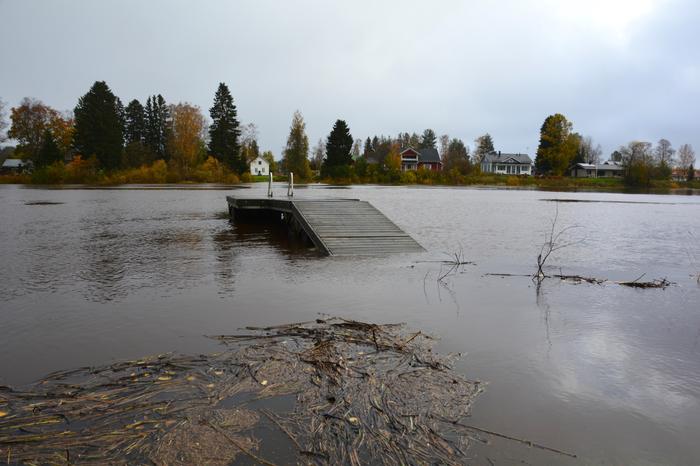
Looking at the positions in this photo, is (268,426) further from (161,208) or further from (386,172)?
(386,172)

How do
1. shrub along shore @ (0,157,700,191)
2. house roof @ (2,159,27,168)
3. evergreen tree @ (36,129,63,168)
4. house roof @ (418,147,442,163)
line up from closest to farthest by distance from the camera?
shrub along shore @ (0,157,700,191) → evergreen tree @ (36,129,63,168) → house roof @ (2,159,27,168) → house roof @ (418,147,442,163)

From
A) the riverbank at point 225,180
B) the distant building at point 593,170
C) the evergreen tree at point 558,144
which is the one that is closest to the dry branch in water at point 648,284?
the riverbank at point 225,180

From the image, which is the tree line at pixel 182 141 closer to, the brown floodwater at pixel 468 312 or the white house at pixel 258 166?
the white house at pixel 258 166

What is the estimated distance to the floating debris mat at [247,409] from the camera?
3.85 m

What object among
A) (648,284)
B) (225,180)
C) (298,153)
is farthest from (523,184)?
(648,284)

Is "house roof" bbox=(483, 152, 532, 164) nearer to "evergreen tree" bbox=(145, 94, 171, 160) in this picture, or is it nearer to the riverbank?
the riverbank

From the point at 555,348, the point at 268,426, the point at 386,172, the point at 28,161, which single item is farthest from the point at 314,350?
the point at 28,161

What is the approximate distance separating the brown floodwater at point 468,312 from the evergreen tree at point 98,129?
54574 mm

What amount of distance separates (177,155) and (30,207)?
1973 inches

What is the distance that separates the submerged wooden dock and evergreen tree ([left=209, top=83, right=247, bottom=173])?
5733cm

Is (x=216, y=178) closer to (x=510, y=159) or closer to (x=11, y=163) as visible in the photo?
(x=11, y=163)

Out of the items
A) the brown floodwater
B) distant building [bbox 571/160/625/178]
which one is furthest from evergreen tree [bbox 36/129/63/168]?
distant building [bbox 571/160/625/178]

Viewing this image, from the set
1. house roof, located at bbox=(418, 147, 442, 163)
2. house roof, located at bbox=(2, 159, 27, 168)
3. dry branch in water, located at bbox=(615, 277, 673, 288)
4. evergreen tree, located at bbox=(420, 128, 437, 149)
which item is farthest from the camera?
evergreen tree, located at bbox=(420, 128, 437, 149)

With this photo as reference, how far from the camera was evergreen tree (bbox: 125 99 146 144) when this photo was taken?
283 feet
